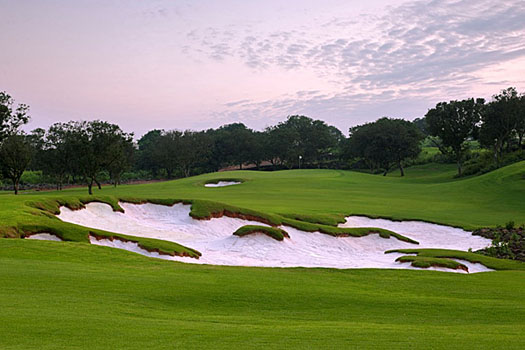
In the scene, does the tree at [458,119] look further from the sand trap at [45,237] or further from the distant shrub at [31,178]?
the distant shrub at [31,178]

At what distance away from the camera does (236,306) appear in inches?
385

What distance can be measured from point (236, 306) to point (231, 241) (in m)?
12.0

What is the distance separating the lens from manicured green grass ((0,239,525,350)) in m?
7.07

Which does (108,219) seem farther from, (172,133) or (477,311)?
(172,133)

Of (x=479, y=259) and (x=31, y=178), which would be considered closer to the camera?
(x=479, y=259)

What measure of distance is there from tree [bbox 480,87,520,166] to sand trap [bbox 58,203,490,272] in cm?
4995

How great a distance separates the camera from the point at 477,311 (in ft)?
33.0

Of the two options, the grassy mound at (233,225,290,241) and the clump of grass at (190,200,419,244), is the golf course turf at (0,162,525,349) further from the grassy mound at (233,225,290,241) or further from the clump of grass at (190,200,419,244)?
the clump of grass at (190,200,419,244)

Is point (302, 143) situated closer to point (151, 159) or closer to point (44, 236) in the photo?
point (151, 159)

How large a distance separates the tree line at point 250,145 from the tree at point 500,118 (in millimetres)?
136

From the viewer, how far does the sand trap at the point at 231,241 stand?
64.0 ft

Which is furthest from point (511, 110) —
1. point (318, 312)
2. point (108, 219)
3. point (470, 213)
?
point (318, 312)

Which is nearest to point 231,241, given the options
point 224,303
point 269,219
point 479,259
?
point 269,219

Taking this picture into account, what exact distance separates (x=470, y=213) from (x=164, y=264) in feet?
102
